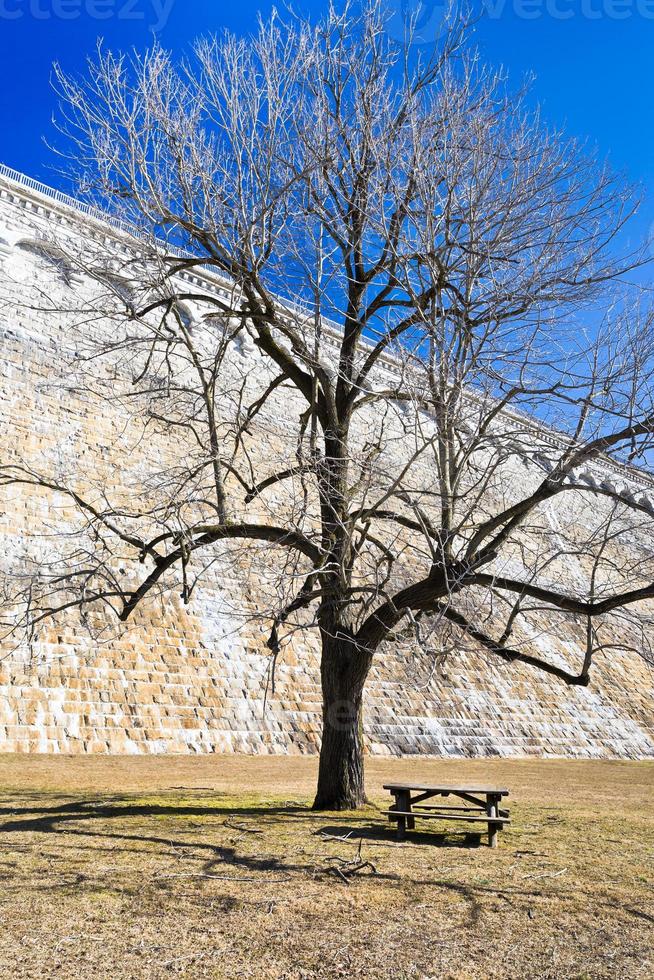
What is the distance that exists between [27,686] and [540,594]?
22.9ft

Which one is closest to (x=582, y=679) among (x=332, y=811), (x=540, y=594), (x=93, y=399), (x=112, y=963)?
(x=540, y=594)

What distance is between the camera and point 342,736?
6.64 metres

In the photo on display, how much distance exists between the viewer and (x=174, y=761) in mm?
9531

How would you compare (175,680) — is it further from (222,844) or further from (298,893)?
(298,893)

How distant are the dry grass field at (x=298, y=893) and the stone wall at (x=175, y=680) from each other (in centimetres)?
151

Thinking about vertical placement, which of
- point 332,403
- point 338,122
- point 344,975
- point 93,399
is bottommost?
point 344,975

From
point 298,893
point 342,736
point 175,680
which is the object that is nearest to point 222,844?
point 298,893

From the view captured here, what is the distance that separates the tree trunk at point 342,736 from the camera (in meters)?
6.59

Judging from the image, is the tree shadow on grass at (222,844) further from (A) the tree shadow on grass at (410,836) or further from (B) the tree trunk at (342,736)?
(B) the tree trunk at (342,736)

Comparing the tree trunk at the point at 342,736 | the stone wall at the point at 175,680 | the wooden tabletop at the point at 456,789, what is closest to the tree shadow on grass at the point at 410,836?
the wooden tabletop at the point at 456,789

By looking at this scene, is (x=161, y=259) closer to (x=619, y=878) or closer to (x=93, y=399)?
(x=619, y=878)

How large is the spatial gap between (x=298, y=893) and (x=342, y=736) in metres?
2.76

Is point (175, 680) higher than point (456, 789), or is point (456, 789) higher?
point (175, 680)

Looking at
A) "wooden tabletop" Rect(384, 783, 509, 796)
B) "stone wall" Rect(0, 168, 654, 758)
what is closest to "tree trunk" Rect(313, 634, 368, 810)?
"stone wall" Rect(0, 168, 654, 758)
